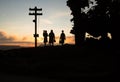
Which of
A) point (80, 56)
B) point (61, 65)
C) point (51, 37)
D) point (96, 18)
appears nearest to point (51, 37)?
point (51, 37)

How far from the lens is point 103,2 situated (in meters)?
35.2

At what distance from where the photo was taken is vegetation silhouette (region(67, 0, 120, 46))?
33.2 meters

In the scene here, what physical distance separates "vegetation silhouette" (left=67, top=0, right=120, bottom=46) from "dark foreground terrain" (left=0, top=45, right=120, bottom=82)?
3.74 m

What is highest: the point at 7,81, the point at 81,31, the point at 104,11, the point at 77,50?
the point at 104,11

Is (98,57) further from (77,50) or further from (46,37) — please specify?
(46,37)

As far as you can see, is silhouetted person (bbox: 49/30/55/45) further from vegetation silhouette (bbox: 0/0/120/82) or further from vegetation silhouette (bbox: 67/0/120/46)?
vegetation silhouette (bbox: 67/0/120/46)

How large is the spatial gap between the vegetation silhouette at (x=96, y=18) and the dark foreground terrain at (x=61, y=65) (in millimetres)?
3736

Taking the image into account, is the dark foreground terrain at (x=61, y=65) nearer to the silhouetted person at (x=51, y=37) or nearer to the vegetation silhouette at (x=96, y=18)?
the vegetation silhouette at (x=96, y=18)

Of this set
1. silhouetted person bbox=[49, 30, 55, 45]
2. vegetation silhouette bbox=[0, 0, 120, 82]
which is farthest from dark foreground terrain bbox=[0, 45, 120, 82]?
silhouetted person bbox=[49, 30, 55, 45]

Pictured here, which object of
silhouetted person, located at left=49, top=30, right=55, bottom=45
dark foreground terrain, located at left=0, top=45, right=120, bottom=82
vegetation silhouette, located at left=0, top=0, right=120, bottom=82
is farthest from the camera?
silhouetted person, located at left=49, top=30, right=55, bottom=45

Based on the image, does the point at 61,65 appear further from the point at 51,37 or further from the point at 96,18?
the point at 51,37

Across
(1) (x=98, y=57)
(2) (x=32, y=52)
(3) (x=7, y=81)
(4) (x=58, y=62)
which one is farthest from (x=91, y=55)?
(3) (x=7, y=81)

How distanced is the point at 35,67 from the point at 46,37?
1885 centimetres

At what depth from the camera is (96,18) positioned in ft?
114
